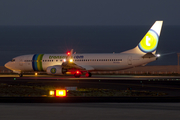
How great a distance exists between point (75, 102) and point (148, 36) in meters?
35.3

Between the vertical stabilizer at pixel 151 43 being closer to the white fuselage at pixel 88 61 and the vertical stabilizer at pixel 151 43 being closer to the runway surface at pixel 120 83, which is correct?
the white fuselage at pixel 88 61

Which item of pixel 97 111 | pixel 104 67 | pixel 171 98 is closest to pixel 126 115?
pixel 97 111

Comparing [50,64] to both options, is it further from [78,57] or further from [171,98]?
[171,98]

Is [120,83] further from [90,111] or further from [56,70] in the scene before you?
[90,111]

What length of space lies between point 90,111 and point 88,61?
37040mm

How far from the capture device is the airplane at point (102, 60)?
158ft

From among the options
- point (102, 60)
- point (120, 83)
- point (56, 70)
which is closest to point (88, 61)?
point (102, 60)

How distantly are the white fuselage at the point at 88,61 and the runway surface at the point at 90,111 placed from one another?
33.1 metres

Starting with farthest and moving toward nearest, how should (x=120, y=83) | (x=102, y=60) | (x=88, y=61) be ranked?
(x=88, y=61), (x=102, y=60), (x=120, y=83)

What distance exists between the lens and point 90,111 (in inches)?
517

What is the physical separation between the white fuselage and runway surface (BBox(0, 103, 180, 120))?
109 ft

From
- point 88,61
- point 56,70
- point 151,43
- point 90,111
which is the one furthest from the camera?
point 88,61

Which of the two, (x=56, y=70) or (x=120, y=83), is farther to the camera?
(x=56, y=70)

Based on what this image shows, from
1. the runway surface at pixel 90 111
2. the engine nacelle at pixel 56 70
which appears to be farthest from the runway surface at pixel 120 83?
the engine nacelle at pixel 56 70
